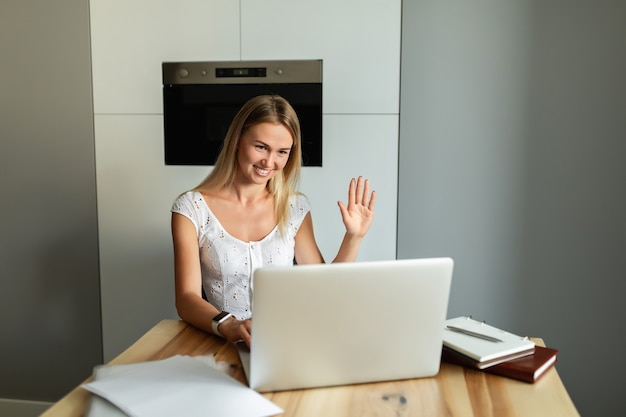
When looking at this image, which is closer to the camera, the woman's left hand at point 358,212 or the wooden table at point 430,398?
the wooden table at point 430,398

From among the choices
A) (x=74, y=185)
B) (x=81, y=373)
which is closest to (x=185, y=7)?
(x=74, y=185)

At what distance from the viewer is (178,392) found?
1.02 m

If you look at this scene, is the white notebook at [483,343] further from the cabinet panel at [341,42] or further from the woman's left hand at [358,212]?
the cabinet panel at [341,42]

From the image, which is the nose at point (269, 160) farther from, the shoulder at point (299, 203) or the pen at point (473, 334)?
the pen at point (473, 334)

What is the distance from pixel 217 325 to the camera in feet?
4.57

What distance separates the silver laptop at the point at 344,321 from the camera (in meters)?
1.03

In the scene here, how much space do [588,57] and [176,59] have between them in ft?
5.76

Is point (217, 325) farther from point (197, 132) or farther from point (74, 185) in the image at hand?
point (74, 185)

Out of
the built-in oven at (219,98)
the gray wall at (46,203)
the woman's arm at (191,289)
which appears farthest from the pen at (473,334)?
the gray wall at (46,203)

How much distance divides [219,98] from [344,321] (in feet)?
5.51

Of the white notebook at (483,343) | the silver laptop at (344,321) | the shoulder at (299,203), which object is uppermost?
the shoulder at (299,203)

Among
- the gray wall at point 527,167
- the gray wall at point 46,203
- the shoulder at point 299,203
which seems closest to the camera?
the shoulder at point 299,203

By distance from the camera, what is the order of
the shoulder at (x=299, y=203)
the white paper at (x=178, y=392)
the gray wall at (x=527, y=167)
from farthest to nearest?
the gray wall at (x=527, y=167)
the shoulder at (x=299, y=203)
the white paper at (x=178, y=392)

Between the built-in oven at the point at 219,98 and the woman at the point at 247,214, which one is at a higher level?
the built-in oven at the point at 219,98
